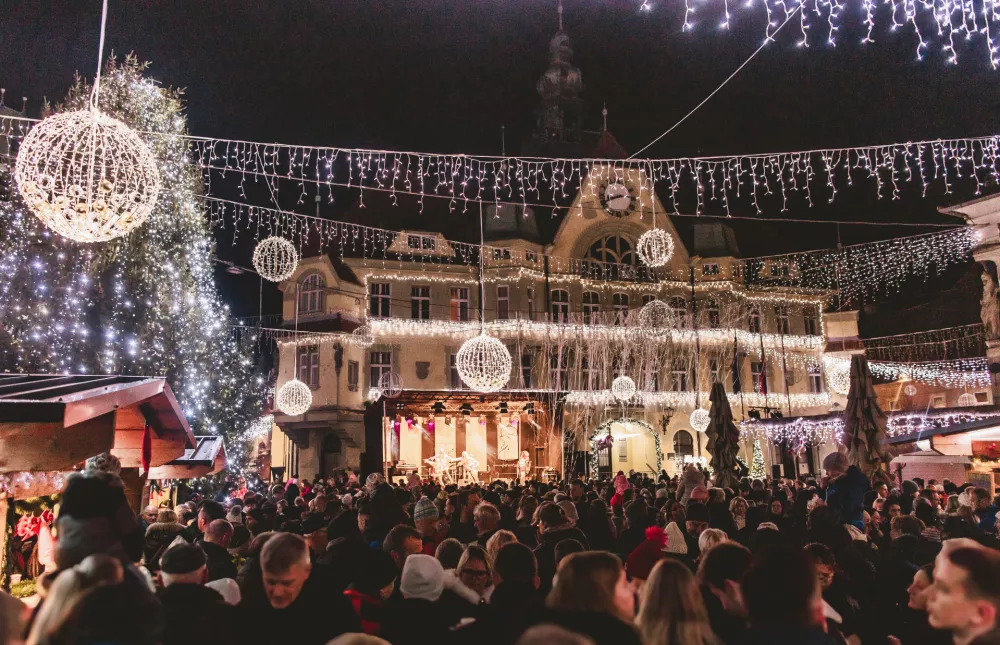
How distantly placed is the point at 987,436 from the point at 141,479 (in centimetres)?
1731

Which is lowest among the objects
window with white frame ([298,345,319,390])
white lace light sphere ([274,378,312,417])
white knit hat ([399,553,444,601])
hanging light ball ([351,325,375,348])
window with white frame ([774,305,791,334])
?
white knit hat ([399,553,444,601])

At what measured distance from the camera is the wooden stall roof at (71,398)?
6.04 meters

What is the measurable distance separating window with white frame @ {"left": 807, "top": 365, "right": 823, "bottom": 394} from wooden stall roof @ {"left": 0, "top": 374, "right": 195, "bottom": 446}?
118 ft

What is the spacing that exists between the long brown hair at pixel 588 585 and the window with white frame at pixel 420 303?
31773mm

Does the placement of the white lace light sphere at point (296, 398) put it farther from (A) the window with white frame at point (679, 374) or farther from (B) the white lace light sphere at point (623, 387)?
(A) the window with white frame at point (679, 374)

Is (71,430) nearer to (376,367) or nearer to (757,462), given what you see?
(376,367)

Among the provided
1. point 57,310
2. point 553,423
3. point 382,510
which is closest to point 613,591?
point 382,510

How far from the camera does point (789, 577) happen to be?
2881 mm

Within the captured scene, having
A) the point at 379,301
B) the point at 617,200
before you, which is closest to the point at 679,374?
the point at 617,200

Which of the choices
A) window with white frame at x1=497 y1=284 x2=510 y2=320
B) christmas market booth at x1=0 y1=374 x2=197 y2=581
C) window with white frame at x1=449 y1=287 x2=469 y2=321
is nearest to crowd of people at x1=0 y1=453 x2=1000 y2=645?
christmas market booth at x1=0 y1=374 x2=197 y2=581

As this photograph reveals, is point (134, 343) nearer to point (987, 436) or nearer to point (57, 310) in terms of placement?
point (57, 310)

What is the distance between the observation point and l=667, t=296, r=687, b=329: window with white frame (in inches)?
1431

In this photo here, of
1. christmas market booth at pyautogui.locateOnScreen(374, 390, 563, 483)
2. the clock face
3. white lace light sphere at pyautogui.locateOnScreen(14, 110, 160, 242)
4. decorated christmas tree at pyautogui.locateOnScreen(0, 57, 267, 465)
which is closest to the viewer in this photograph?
white lace light sphere at pyautogui.locateOnScreen(14, 110, 160, 242)

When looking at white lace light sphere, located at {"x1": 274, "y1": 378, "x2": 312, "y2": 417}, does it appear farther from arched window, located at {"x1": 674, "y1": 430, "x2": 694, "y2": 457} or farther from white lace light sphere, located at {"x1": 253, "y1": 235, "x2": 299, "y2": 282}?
arched window, located at {"x1": 674, "y1": 430, "x2": 694, "y2": 457}
